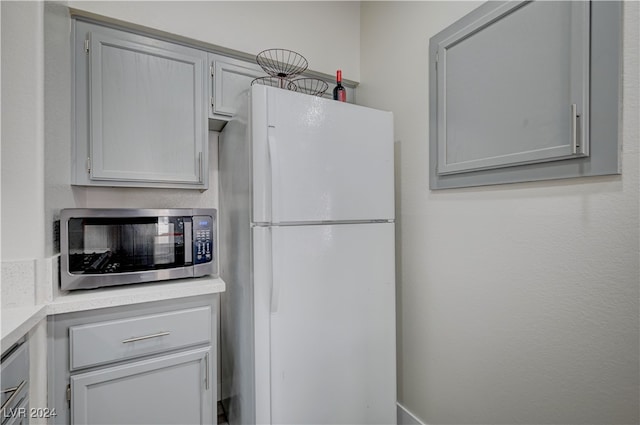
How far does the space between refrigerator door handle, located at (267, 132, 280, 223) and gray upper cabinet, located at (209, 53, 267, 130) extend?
0.60 meters

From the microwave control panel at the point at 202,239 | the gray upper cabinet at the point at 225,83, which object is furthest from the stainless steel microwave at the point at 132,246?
the gray upper cabinet at the point at 225,83

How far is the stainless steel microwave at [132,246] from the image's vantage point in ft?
4.28

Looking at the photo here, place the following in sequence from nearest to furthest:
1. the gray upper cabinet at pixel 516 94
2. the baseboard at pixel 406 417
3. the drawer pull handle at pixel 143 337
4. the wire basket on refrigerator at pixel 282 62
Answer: the gray upper cabinet at pixel 516 94
the drawer pull handle at pixel 143 337
the baseboard at pixel 406 417
the wire basket on refrigerator at pixel 282 62

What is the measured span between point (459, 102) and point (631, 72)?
59 cm

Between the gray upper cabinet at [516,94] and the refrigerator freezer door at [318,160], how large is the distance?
0.93 feet

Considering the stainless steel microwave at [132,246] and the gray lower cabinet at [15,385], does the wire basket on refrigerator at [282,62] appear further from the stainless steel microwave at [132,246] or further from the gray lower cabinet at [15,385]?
the gray lower cabinet at [15,385]

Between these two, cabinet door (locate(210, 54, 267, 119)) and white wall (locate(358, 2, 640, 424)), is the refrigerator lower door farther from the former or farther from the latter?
cabinet door (locate(210, 54, 267, 119))

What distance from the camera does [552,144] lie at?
1104 mm

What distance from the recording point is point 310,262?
1.40 m

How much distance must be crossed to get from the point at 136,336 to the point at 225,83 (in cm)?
135

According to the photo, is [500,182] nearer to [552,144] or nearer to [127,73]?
[552,144]

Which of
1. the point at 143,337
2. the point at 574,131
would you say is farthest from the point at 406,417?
the point at 574,131

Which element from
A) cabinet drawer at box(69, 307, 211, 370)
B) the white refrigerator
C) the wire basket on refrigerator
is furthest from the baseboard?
the wire basket on refrigerator

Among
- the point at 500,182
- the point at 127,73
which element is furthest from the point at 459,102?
the point at 127,73
